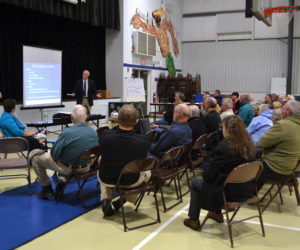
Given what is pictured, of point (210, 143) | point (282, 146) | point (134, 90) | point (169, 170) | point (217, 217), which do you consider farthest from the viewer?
point (134, 90)

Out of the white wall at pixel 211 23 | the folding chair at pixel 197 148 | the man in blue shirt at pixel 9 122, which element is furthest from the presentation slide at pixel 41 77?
the white wall at pixel 211 23

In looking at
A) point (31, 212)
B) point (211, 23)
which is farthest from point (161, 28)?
point (31, 212)

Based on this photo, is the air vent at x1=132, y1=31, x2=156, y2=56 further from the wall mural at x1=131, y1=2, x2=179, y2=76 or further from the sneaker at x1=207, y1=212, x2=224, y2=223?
the sneaker at x1=207, y1=212, x2=224, y2=223

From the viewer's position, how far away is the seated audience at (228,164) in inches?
108

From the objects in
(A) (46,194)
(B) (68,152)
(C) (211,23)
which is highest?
(C) (211,23)

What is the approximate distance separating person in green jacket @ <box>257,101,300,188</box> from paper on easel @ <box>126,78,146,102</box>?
745 centimetres

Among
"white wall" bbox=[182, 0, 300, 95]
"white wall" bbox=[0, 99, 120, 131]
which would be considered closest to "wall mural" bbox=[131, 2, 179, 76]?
"white wall" bbox=[182, 0, 300, 95]

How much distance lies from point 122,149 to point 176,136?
913 millimetres

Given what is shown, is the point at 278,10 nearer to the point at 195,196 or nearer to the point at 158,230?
the point at 195,196

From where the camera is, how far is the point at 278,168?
3.43m

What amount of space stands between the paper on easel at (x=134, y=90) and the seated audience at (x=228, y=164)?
312 inches

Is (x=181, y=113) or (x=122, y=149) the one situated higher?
(x=181, y=113)

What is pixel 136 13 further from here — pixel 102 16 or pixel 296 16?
pixel 296 16

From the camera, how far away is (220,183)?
9.14 feet
